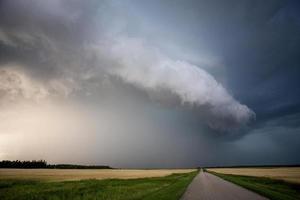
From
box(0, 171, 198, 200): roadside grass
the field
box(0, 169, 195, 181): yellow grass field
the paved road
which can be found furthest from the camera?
box(0, 169, 195, 181): yellow grass field

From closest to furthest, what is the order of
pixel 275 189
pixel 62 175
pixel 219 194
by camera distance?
pixel 219 194 < pixel 275 189 < pixel 62 175

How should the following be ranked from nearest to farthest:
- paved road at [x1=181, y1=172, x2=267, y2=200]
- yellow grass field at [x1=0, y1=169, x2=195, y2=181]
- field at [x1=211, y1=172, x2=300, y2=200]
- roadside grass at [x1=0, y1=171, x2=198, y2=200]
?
1. paved road at [x1=181, y1=172, x2=267, y2=200]
2. field at [x1=211, y1=172, x2=300, y2=200]
3. roadside grass at [x1=0, y1=171, x2=198, y2=200]
4. yellow grass field at [x1=0, y1=169, x2=195, y2=181]

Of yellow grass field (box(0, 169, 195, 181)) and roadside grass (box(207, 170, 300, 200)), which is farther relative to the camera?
yellow grass field (box(0, 169, 195, 181))

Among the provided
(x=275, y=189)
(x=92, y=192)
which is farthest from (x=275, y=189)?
(x=92, y=192)

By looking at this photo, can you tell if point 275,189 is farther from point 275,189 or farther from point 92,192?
point 92,192

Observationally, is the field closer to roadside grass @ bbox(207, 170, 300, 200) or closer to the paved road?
roadside grass @ bbox(207, 170, 300, 200)

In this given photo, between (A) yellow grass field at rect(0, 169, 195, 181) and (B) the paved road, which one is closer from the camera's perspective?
(B) the paved road

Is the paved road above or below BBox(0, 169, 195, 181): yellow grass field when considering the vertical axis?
below

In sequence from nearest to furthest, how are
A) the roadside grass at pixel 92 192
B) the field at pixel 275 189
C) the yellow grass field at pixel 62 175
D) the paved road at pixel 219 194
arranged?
the paved road at pixel 219 194
the field at pixel 275 189
the roadside grass at pixel 92 192
the yellow grass field at pixel 62 175

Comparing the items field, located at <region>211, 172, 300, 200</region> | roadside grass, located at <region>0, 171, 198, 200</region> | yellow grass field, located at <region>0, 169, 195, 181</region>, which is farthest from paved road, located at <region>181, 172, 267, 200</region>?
yellow grass field, located at <region>0, 169, 195, 181</region>

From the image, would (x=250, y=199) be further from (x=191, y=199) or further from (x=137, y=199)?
(x=137, y=199)

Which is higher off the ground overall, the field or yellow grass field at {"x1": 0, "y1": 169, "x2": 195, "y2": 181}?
yellow grass field at {"x1": 0, "y1": 169, "x2": 195, "y2": 181}

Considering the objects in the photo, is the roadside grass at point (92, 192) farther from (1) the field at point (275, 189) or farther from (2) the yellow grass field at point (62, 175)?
(2) the yellow grass field at point (62, 175)

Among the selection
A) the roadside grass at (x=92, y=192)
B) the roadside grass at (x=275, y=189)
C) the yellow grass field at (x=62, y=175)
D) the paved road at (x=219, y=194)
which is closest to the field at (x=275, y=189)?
the roadside grass at (x=275, y=189)
